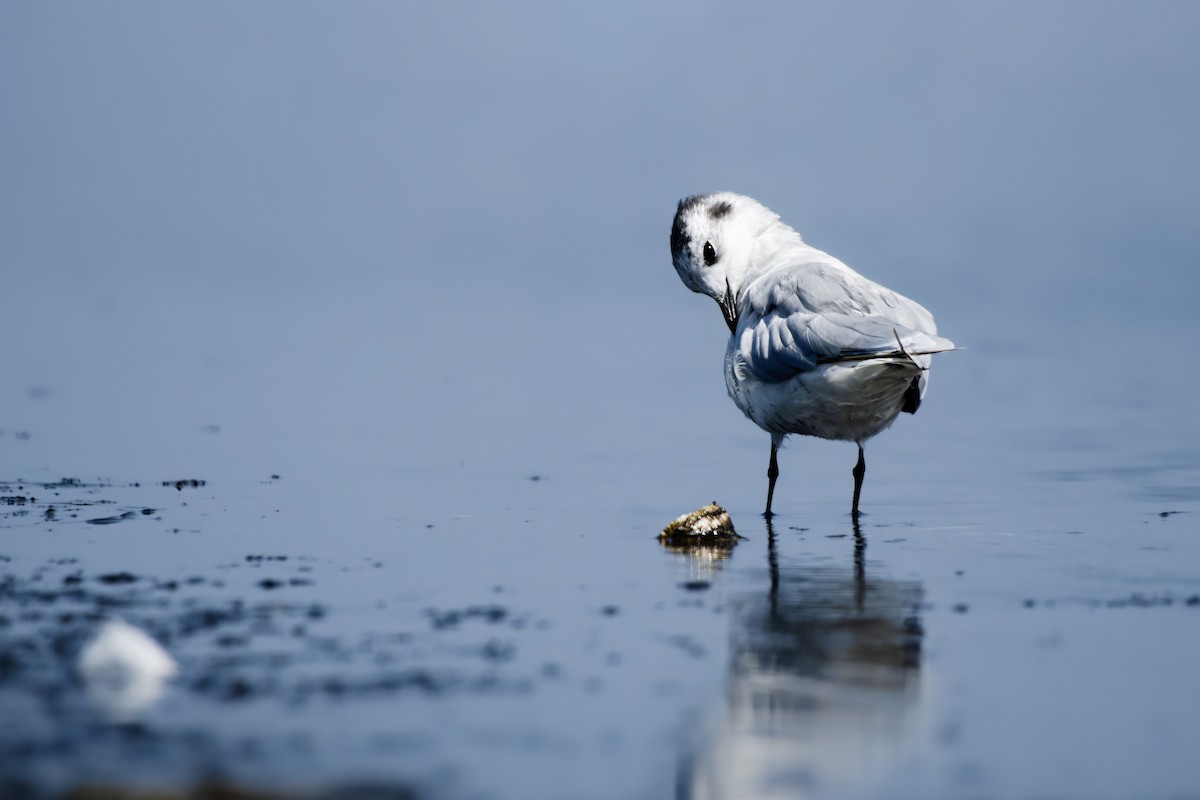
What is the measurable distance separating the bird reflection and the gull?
1.29 meters

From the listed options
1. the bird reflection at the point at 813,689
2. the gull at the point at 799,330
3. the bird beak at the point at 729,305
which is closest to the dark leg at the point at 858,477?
the gull at the point at 799,330

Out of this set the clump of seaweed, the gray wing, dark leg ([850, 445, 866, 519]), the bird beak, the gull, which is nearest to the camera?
the clump of seaweed

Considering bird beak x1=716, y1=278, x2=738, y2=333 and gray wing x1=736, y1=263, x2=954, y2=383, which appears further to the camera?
bird beak x1=716, y1=278, x2=738, y2=333

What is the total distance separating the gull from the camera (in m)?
6.33

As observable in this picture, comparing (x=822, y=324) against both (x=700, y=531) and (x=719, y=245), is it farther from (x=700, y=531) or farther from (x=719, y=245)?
(x=719, y=245)

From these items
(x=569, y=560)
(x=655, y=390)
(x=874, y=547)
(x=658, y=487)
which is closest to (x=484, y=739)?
(x=569, y=560)

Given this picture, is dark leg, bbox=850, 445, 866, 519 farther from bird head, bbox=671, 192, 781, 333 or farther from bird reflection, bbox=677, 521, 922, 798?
bird reflection, bbox=677, 521, 922, 798

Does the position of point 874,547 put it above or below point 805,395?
below

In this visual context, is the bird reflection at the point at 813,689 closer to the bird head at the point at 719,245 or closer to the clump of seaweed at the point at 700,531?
the clump of seaweed at the point at 700,531

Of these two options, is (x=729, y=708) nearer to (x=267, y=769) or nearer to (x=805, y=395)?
(x=267, y=769)

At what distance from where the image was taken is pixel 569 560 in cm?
561

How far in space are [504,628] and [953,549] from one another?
7.16 feet

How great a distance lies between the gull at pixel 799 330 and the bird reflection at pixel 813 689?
129cm

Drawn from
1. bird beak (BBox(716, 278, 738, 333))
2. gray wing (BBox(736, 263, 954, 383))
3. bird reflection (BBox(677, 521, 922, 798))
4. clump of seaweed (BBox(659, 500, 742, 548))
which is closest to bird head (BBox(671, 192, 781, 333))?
bird beak (BBox(716, 278, 738, 333))
